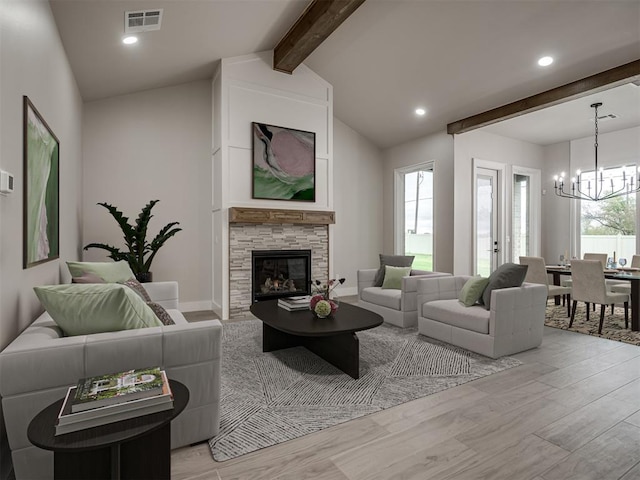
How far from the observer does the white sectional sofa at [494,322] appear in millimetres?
3240

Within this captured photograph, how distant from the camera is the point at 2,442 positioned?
1.68 m

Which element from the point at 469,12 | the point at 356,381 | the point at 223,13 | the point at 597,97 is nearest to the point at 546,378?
the point at 356,381

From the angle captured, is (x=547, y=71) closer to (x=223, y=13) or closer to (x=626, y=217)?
(x=626, y=217)

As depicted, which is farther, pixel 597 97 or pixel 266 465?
pixel 597 97

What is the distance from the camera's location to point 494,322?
3213mm

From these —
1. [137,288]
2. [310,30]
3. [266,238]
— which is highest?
[310,30]

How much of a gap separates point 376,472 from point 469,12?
13.9ft

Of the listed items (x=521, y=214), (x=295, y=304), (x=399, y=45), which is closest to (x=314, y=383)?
(x=295, y=304)

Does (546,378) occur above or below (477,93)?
below

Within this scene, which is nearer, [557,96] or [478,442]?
[478,442]

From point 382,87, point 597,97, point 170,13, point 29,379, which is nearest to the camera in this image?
point 29,379

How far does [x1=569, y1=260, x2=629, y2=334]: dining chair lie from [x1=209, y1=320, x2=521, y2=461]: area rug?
192 cm

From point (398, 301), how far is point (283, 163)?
2.59m

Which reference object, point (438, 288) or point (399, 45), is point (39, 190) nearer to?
point (438, 288)
